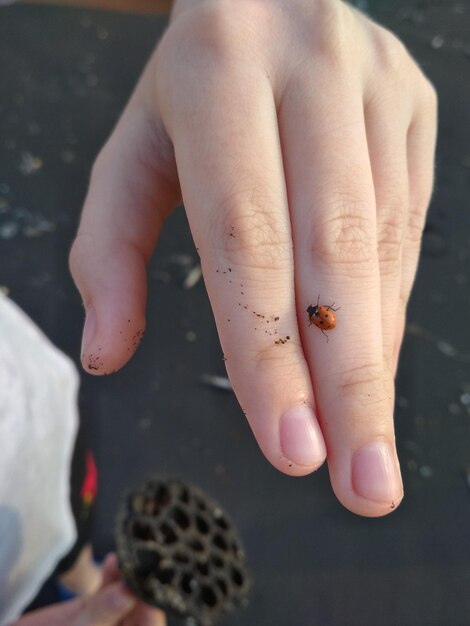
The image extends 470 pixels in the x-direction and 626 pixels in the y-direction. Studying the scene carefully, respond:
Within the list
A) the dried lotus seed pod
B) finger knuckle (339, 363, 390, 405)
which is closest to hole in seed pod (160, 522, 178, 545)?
the dried lotus seed pod

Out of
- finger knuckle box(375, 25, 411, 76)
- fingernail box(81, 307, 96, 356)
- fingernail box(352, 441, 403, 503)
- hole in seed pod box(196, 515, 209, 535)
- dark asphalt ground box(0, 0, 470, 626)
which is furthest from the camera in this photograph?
dark asphalt ground box(0, 0, 470, 626)

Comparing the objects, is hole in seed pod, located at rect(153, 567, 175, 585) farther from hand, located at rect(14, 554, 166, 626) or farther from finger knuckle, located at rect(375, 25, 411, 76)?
finger knuckle, located at rect(375, 25, 411, 76)

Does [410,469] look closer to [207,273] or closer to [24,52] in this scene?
[207,273]

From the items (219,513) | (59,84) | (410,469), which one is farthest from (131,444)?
(59,84)

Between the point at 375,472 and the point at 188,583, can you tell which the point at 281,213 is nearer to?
the point at 375,472

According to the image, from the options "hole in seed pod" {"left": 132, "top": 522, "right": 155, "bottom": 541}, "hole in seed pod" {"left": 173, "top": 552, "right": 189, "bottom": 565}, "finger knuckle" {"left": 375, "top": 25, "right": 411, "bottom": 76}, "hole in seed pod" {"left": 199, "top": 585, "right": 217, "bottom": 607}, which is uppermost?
"finger knuckle" {"left": 375, "top": 25, "right": 411, "bottom": 76}

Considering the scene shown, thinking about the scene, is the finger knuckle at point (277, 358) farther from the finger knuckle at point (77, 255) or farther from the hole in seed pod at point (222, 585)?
the hole in seed pod at point (222, 585)
